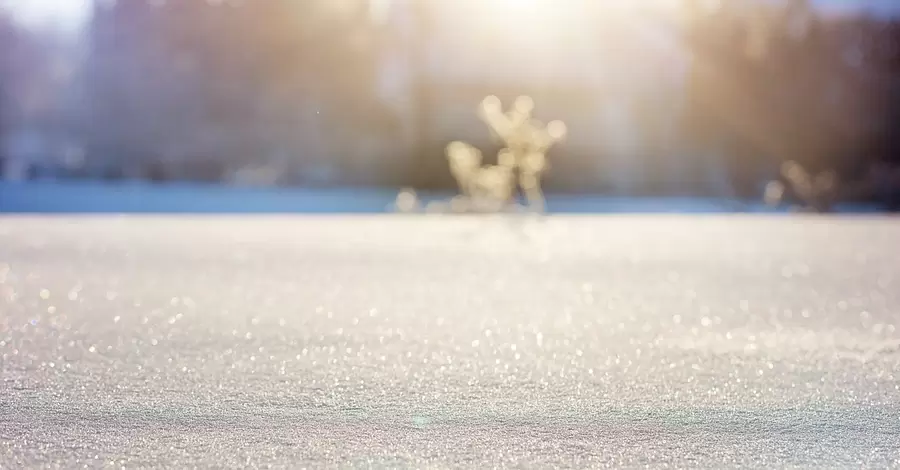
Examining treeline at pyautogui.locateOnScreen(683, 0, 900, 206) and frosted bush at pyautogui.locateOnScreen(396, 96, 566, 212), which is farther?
treeline at pyautogui.locateOnScreen(683, 0, 900, 206)

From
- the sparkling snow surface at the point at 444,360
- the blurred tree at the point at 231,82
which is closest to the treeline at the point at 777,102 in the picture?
the blurred tree at the point at 231,82

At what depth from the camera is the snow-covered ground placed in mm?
13773

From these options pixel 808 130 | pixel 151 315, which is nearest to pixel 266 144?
pixel 808 130

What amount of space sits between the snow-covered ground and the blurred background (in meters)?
0.98

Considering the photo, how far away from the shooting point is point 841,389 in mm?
3332

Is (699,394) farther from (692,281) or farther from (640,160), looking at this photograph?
(640,160)

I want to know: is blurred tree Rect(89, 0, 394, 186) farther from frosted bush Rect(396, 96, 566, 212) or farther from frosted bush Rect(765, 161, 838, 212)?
frosted bush Rect(765, 161, 838, 212)

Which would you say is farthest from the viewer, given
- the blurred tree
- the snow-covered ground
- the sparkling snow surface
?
the blurred tree

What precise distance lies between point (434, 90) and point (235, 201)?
615 centimetres

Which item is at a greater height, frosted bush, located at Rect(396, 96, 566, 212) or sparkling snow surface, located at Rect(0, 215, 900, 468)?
frosted bush, located at Rect(396, 96, 566, 212)

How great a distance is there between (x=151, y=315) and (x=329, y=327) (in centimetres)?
98

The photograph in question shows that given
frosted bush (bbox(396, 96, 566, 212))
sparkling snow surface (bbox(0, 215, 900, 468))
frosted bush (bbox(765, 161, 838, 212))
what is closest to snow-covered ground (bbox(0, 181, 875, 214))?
frosted bush (bbox(765, 161, 838, 212))

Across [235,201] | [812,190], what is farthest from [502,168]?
[812,190]

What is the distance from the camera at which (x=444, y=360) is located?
12.3ft
